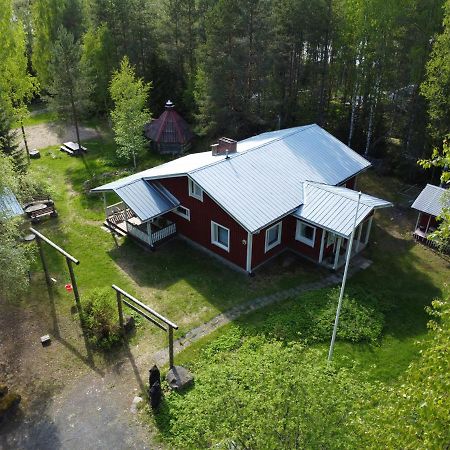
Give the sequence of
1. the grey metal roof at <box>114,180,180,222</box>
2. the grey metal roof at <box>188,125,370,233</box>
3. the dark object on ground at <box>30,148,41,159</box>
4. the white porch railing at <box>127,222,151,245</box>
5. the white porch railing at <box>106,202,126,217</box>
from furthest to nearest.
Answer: the dark object on ground at <box>30,148,41,159</box>, the white porch railing at <box>106,202,126,217</box>, the white porch railing at <box>127,222,151,245</box>, the grey metal roof at <box>114,180,180,222</box>, the grey metal roof at <box>188,125,370,233</box>

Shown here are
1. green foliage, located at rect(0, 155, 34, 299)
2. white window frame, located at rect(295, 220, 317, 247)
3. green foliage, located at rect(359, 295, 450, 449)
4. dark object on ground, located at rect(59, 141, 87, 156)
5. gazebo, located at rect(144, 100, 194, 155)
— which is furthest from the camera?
→ dark object on ground, located at rect(59, 141, 87, 156)

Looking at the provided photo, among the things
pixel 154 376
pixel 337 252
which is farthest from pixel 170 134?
pixel 154 376

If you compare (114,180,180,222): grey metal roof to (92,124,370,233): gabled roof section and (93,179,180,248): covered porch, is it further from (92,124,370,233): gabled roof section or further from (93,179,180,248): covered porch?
(92,124,370,233): gabled roof section

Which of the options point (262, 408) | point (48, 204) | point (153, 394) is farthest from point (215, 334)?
point (48, 204)

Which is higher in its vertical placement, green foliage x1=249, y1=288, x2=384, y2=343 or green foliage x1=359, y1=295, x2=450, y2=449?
green foliage x1=359, y1=295, x2=450, y2=449

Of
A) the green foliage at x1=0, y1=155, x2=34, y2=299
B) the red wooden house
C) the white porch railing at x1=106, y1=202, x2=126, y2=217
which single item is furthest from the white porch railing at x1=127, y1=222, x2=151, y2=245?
the green foliage at x1=0, y1=155, x2=34, y2=299

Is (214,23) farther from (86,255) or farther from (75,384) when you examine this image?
(75,384)

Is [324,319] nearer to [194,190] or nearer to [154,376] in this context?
[154,376]
